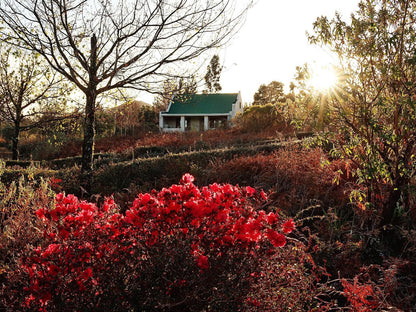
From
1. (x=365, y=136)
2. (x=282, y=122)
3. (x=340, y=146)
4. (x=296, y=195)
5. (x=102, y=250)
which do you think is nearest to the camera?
(x=102, y=250)

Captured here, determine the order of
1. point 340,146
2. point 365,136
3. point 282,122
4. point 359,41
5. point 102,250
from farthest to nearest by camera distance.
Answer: point 282,122
point 340,146
point 365,136
point 359,41
point 102,250

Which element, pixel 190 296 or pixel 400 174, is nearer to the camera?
pixel 190 296

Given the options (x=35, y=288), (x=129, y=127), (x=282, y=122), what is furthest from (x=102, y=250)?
(x=129, y=127)

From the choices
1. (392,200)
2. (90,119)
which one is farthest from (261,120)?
(392,200)

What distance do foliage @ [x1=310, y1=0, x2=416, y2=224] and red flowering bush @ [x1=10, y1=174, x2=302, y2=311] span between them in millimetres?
2139

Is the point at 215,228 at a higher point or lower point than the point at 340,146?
lower

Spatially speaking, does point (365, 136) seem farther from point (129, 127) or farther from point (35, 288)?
point (129, 127)

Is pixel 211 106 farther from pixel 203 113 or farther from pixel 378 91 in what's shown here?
pixel 378 91

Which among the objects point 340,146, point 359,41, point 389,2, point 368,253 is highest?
point 389,2

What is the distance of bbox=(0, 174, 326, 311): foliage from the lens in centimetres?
206

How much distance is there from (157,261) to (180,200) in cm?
44

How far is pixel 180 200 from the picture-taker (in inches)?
90.8

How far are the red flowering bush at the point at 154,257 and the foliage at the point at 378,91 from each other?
7.02 ft

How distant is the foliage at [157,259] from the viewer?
81.0 inches
